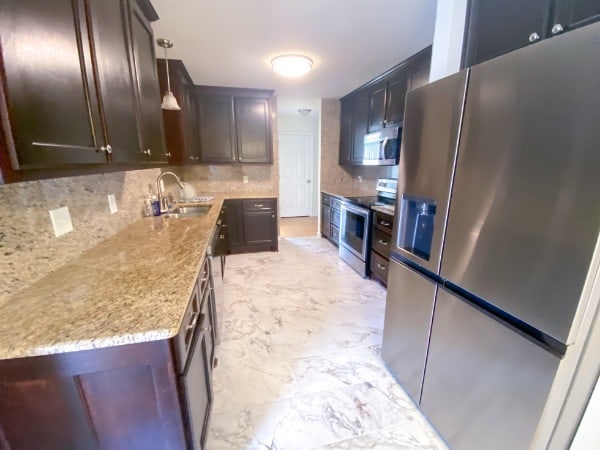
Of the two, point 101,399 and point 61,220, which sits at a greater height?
point 61,220

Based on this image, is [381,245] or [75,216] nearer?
[75,216]

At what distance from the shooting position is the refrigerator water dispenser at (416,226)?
1400 mm

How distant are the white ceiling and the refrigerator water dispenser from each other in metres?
1.36

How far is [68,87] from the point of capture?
34.0 inches

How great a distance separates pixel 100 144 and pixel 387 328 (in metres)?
1.88

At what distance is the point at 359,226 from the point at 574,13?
8.23 ft

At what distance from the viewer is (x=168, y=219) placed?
2299mm

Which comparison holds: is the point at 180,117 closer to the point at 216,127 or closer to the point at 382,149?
the point at 216,127

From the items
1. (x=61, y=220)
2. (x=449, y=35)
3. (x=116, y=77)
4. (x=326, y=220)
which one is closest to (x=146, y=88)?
(x=116, y=77)

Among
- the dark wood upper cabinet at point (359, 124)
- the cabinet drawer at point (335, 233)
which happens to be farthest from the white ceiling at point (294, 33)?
the cabinet drawer at point (335, 233)

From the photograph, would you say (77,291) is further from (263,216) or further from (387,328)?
(263,216)

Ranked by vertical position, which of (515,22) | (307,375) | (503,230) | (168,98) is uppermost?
(515,22)

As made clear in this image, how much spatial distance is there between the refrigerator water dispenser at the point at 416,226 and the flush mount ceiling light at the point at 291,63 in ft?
6.16

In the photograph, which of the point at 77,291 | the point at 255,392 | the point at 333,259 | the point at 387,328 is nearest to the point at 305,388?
the point at 255,392
